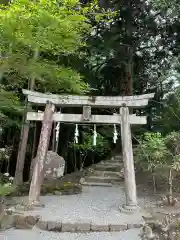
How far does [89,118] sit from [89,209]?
216cm

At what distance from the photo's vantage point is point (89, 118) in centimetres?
682

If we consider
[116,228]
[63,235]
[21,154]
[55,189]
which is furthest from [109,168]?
[63,235]

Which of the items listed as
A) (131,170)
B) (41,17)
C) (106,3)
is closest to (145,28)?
(106,3)

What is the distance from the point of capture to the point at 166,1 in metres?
8.75

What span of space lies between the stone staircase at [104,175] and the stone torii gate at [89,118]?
9.52ft

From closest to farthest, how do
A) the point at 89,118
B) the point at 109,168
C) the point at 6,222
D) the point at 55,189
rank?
the point at 6,222 → the point at 89,118 → the point at 55,189 → the point at 109,168

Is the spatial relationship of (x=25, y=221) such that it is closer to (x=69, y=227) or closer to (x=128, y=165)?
(x=69, y=227)

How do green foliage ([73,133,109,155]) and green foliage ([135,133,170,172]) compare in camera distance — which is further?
green foliage ([73,133,109,155])

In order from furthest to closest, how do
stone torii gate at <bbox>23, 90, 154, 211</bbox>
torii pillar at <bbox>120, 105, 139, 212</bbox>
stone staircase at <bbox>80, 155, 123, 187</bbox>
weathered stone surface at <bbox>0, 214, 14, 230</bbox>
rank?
1. stone staircase at <bbox>80, 155, 123, 187</bbox>
2. stone torii gate at <bbox>23, 90, 154, 211</bbox>
3. torii pillar at <bbox>120, 105, 139, 212</bbox>
4. weathered stone surface at <bbox>0, 214, 14, 230</bbox>

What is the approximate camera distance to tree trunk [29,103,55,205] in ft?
21.1

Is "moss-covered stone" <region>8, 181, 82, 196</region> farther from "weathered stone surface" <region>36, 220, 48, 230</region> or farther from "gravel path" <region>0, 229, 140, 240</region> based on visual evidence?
"gravel path" <region>0, 229, 140, 240</region>

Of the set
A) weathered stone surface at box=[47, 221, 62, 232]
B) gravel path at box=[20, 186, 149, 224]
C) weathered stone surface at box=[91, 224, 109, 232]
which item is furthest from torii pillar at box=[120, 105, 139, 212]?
weathered stone surface at box=[47, 221, 62, 232]

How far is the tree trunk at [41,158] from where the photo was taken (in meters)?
6.45

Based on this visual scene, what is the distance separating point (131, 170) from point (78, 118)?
180 centimetres
